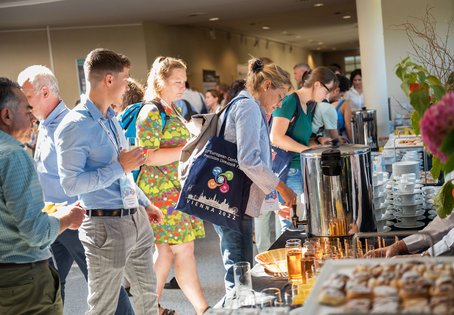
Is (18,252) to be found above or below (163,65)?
below

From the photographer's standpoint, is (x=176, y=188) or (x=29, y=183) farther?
(x=176, y=188)

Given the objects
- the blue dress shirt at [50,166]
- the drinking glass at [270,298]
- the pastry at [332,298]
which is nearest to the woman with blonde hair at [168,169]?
the blue dress shirt at [50,166]

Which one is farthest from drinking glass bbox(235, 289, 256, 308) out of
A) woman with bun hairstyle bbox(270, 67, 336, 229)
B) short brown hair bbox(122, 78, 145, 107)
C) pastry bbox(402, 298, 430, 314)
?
short brown hair bbox(122, 78, 145, 107)

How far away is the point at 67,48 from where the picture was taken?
37.8 feet

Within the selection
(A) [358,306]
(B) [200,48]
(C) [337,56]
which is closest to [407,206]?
(A) [358,306]

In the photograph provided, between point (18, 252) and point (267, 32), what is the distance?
49.3 feet

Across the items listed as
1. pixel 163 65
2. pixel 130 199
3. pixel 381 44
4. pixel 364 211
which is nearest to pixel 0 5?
pixel 381 44

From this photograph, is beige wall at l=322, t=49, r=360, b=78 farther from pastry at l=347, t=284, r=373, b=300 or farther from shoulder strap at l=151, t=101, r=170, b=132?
pastry at l=347, t=284, r=373, b=300

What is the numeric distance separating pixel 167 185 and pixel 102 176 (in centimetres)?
105

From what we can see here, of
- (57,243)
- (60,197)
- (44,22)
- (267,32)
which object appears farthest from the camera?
(267,32)

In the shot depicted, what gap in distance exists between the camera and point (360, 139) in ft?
19.9

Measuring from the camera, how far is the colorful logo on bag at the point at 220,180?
301 cm

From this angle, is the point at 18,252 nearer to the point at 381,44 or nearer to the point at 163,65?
the point at 163,65

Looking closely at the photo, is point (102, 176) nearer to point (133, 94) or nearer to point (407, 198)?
point (407, 198)
